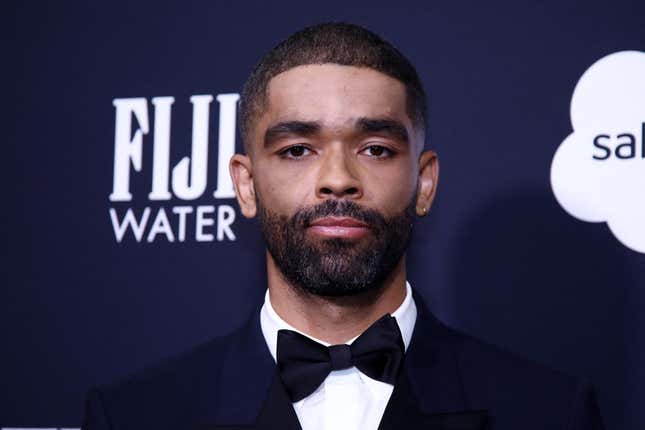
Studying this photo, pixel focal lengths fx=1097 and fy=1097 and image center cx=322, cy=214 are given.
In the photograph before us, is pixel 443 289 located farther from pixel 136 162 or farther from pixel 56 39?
pixel 56 39

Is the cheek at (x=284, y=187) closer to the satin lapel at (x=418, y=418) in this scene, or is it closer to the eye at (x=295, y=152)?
the eye at (x=295, y=152)

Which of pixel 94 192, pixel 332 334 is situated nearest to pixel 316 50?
pixel 332 334

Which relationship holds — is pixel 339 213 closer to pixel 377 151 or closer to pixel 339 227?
pixel 339 227

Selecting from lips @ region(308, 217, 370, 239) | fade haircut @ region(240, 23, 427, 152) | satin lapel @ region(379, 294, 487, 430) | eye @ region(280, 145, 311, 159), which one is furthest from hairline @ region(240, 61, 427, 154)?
satin lapel @ region(379, 294, 487, 430)

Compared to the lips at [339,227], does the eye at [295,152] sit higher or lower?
higher

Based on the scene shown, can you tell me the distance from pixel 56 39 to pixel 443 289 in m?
1.17

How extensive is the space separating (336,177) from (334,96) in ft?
0.53

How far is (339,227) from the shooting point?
1.85 meters

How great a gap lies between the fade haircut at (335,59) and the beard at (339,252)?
242 millimetres

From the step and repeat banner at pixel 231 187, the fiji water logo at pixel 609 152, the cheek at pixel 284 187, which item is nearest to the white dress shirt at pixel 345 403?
the cheek at pixel 284 187

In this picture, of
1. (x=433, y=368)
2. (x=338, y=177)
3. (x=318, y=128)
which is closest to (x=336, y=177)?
(x=338, y=177)

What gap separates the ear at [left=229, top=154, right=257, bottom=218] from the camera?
205cm

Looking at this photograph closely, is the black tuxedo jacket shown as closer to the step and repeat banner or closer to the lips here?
the lips

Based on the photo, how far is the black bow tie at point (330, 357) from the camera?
1.86m
